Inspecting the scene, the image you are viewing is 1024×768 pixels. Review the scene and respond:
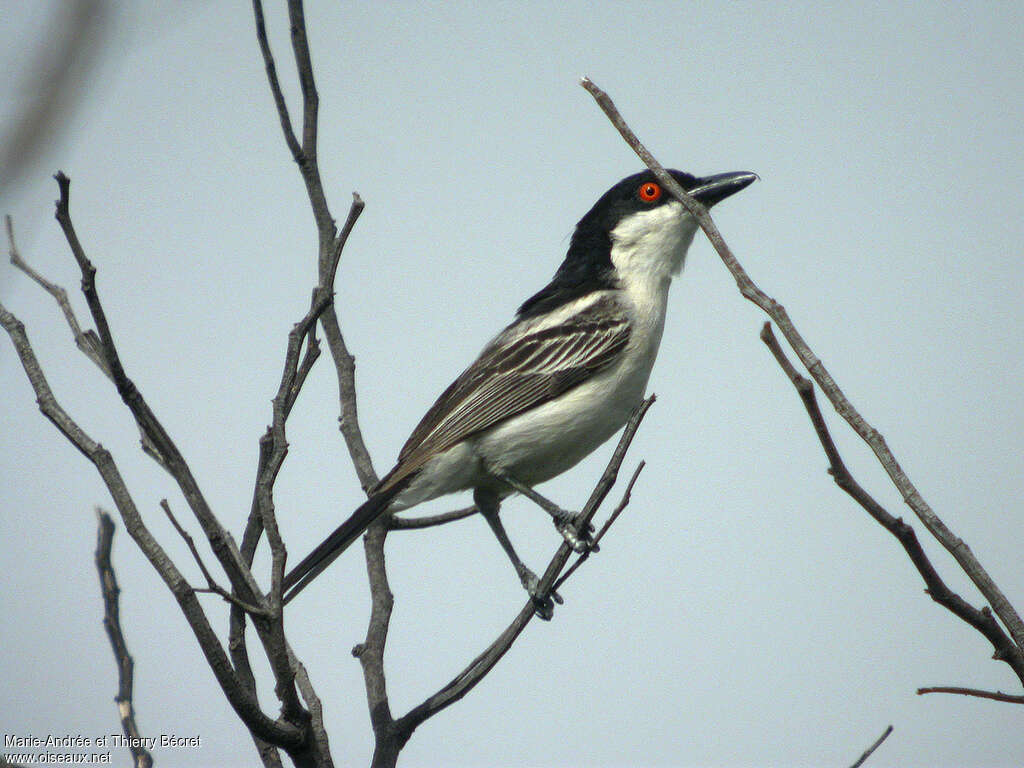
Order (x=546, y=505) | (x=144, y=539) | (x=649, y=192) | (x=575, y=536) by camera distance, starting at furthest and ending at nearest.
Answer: (x=649, y=192) < (x=546, y=505) < (x=575, y=536) < (x=144, y=539)

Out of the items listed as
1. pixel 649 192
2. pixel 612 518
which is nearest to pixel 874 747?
pixel 612 518

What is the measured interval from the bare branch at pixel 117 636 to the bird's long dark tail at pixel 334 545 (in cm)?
93

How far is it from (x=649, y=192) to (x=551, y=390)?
6.45ft

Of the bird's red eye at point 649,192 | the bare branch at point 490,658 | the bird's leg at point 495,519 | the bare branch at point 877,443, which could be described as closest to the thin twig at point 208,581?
the bare branch at point 490,658

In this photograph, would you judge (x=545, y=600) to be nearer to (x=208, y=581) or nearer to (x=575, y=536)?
(x=575, y=536)

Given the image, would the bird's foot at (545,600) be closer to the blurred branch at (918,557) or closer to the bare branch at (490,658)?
the bare branch at (490,658)

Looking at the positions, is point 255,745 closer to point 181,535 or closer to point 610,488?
point 181,535

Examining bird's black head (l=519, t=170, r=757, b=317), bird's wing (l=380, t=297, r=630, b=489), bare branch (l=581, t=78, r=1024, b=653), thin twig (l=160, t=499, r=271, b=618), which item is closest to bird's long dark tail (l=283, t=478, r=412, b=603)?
bird's wing (l=380, t=297, r=630, b=489)

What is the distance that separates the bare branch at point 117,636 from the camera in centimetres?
342

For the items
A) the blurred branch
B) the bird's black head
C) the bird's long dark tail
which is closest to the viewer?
the blurred branch

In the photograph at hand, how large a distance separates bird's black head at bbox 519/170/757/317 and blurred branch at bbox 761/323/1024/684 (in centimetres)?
488

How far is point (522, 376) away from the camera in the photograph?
6137 millimetres

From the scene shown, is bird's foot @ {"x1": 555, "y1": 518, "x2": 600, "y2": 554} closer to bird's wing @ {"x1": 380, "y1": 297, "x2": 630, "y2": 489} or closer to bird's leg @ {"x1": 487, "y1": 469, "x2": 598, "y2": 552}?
bird's leg @ {"x1": 487, "y1": 469, "x2": 598, "y2": 552}

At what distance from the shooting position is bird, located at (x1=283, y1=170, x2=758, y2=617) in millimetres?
5804
